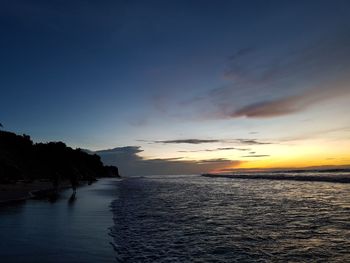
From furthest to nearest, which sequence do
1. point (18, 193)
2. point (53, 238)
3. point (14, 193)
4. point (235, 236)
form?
point (18, 193) → point (14, 193) → point (235, 236) → point (53, 238)

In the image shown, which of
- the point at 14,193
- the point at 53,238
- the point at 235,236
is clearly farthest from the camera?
the point at 14,193

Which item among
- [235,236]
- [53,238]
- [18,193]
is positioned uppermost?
[18,193]

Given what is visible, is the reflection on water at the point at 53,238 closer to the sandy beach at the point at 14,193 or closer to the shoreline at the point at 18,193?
the shoreline at the point at 18,193

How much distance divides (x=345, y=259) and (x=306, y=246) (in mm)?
1923

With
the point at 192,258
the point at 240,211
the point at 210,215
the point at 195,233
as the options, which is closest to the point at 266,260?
the point at 192,258

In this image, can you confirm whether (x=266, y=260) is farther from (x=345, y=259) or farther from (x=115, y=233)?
(x=115, y=233)

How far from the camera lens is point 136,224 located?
755 inches

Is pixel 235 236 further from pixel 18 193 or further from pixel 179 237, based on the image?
pixel 18 193

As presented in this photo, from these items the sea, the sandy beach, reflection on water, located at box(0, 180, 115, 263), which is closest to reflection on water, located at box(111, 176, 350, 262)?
the sea

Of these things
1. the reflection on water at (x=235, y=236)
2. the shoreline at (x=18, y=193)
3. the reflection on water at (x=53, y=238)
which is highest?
the shoreline at (x=18, y=193)

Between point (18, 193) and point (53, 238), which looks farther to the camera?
point (18, 193)

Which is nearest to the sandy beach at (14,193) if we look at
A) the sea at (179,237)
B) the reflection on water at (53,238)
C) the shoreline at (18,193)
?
the shoreline at (18,193)

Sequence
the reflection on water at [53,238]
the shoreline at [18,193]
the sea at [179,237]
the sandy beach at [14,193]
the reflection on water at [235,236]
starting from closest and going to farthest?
1. the reflection on water at [53,238]
2. the sea at [179,237]
3. the reflection on water at [235,236]
4. the shoreline at [18,193]
5. the sandy beach at [14,193]

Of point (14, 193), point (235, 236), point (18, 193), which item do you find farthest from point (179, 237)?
point (18, 193)
